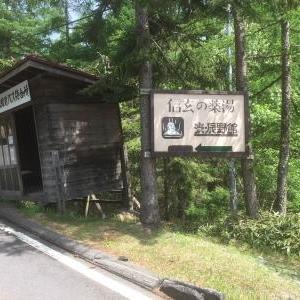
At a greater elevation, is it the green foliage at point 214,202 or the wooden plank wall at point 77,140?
the wooden plank wall at point 77,140

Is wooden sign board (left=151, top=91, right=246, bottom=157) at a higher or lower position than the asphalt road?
higher

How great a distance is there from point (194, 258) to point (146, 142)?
10.1 ft

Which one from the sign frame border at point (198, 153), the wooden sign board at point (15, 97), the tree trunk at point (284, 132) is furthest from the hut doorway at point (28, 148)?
the tree trunk at point (284, 132)

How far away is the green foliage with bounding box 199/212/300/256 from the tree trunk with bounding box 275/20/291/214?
180 centimetres

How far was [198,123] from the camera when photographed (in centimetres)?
938

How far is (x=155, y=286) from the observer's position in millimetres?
5957

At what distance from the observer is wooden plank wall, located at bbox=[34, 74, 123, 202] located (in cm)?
1134

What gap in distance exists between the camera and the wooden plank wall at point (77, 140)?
37.2 feet

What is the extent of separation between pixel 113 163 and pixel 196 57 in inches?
165

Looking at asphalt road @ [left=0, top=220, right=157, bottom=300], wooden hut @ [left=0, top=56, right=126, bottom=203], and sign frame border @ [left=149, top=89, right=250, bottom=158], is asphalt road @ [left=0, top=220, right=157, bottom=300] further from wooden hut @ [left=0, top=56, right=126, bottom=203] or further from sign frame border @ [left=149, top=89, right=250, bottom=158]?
wooden hut @ [left=0, top=56, right=126, bottom=203]

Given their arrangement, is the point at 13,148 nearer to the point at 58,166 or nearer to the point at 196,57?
the point at 58,166

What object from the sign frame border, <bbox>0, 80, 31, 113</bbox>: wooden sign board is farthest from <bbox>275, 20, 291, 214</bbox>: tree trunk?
<bbox>0, 80, 31, 113</bbox>: wooden sign board

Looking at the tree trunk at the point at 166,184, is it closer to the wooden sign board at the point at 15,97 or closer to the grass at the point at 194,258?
the grass at the point at 194,258

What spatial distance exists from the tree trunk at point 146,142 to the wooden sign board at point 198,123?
31 cm
